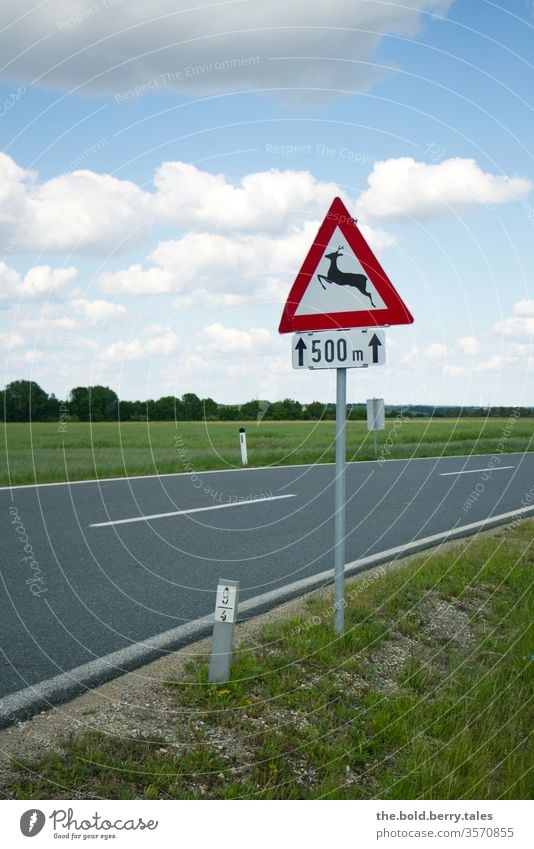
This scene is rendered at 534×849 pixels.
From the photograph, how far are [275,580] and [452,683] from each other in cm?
263

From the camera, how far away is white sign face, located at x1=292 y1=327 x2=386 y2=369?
196 inches

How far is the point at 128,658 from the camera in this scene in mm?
4863

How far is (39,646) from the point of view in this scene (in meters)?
5.14

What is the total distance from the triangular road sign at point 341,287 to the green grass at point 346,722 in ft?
6.68

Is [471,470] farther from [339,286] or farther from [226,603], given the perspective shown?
[226,603]

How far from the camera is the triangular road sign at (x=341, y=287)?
4992 millimetres

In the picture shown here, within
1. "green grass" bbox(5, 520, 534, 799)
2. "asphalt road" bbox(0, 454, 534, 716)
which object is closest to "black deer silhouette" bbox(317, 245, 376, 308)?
"green grass" bbox(5, 520, 534, 799)

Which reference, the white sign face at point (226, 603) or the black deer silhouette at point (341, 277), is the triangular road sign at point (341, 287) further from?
the white sign face at point (226, 603)

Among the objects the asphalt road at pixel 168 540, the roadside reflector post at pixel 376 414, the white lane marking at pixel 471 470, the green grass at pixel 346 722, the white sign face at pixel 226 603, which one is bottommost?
the green grass at pixel 346 722

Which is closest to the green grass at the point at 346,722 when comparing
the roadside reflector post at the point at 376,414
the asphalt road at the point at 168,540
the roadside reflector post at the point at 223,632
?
→ the roadside reflector post at the point at 223,632

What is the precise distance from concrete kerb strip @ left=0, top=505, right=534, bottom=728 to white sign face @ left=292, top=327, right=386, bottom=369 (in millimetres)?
1999

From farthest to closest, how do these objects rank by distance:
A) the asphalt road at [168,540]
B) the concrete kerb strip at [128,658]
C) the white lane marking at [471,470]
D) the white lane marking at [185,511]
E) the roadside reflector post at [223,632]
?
the white lane marking at [471,470] → the white lane marking at [185,511] → the asphalt road at [168,540] → the roadside reflector post at [223,632] → the concrete kerb strip at [128,658]

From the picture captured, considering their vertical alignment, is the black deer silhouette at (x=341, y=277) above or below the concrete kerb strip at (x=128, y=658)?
above

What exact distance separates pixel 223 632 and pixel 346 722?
0.83m
